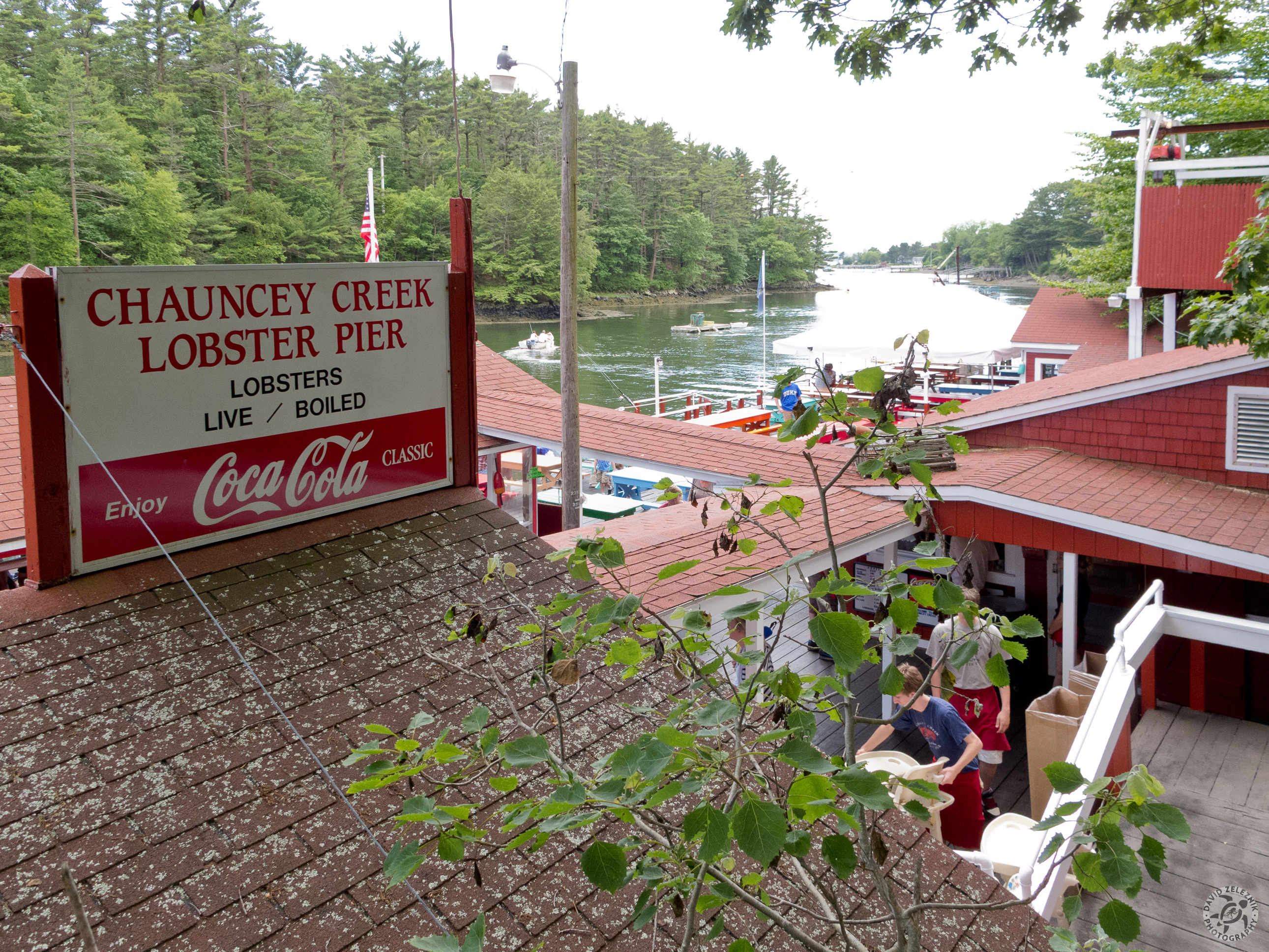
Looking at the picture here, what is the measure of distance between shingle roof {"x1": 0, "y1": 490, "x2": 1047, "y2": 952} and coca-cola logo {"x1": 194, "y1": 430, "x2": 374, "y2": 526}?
0.13 metres

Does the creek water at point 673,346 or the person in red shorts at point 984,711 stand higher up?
the creek water at point 673,346

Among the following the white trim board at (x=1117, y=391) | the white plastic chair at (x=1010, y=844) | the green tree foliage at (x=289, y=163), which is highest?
the green tree foliage at (x=289, y=163)

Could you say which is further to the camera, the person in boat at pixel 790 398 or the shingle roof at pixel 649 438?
the shingle roof at pixel 649 438

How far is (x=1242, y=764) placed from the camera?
6719 millimetres

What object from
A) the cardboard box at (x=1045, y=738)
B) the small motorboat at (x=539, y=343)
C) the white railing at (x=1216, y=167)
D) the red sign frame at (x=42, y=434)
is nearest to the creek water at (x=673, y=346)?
the small motorboat at (x=539, y=343)

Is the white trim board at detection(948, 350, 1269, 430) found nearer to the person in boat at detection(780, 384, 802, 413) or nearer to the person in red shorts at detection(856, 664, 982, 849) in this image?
the person in red shorts at detection(856, 664, 982, 849)

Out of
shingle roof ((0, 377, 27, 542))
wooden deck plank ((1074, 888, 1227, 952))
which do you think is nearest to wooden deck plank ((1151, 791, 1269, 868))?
wooden deck plank ((1074, 888, 1227, 952))

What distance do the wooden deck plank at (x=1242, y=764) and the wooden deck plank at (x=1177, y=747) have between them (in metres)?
0.24

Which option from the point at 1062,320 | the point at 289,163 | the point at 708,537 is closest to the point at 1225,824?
the point at 708,537

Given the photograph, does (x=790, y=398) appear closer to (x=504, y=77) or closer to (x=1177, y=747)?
(x=1177, y=747)

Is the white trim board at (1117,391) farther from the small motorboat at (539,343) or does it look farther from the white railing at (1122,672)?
the small motorboat at (539,343)

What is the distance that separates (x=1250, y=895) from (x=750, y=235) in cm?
10596

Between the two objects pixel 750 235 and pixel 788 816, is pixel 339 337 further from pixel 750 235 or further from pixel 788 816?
pixel 750 235

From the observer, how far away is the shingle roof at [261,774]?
89.0 inches
